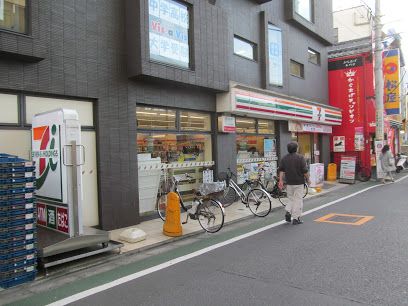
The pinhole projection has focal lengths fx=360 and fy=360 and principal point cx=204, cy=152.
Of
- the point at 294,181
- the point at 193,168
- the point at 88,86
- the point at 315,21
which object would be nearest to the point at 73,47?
the point at 88,86

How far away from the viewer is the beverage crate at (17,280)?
491cm

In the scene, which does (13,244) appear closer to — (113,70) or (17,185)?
(17,185)

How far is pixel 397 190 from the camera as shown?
13.7 meters

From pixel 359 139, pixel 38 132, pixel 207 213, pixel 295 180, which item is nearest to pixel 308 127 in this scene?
pixel 359 139

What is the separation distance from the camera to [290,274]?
498cm

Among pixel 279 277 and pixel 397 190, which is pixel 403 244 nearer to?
pixel 279 277

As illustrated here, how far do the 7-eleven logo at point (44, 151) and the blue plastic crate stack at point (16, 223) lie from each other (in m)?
0.66

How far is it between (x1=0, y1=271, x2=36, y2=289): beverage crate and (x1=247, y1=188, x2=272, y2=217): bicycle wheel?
582cm

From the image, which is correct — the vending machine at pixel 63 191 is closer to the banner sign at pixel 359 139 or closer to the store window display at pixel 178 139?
the store window display at pixel 178 139

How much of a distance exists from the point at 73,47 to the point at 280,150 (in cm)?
967

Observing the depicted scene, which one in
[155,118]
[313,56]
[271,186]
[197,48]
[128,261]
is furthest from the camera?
[313,56]

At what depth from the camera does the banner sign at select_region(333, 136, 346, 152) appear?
19562 mm

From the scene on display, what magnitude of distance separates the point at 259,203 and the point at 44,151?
217 inches

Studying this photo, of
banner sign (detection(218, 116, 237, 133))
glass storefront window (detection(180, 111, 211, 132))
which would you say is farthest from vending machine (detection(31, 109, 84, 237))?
banner sign (detection(218, 116, 237, 133))
